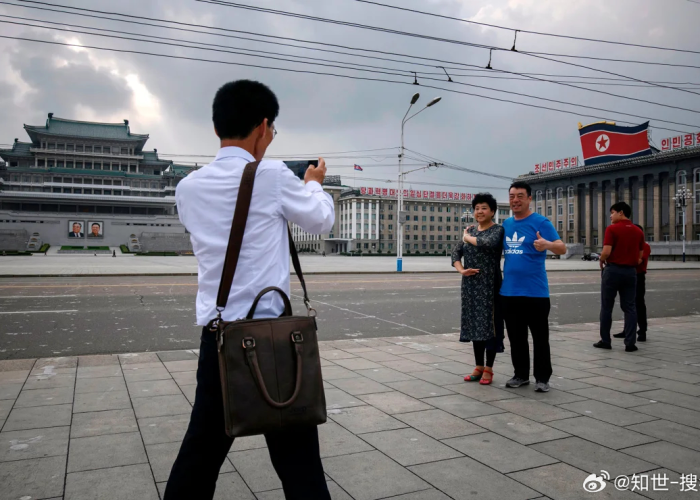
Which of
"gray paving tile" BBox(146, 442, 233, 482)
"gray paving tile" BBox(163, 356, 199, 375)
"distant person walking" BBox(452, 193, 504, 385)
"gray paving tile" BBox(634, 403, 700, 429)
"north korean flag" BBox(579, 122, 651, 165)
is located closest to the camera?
"gray paving tile" BBox(146, 442, 233, 482)

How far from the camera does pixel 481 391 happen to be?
472cm

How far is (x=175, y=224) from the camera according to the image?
68.6 meters

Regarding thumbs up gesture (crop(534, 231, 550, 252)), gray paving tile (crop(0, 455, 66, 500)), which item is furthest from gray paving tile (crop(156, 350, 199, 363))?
thumbs up gesture (crop(534, 231, 550, 252))

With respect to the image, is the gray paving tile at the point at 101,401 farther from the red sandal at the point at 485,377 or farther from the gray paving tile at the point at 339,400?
the red sandal at the point at 485,377

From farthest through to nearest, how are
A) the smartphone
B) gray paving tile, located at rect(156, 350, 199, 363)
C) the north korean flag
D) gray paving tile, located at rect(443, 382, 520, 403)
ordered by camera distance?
the north korean flag < gray paving tile, located at rect(156, 350, 199, 363) < gray paving tile, located at rect(443, 382, 520, 403) < the smartphone

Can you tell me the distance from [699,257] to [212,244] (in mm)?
65297

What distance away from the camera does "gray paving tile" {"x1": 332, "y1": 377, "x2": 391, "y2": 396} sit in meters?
4.69

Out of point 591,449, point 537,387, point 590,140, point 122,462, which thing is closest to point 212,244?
point 122,462

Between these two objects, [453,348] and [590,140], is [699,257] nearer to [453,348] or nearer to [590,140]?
[590,140]

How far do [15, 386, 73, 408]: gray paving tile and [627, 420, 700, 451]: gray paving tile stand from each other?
14.5 feet

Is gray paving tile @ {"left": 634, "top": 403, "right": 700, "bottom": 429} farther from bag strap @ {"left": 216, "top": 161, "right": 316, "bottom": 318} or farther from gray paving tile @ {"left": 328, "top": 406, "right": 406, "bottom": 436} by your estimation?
bag strap @ {"left": 216, "top": 161, "right": 316, "bottom": 318}

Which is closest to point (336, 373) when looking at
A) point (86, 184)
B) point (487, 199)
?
point (487, 199)

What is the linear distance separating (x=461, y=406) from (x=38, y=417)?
3.23 meters

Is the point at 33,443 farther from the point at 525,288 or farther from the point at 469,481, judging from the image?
the point at 525,288
